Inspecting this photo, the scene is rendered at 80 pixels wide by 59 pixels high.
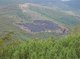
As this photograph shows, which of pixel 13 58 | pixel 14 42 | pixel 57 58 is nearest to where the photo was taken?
pixel 57 58

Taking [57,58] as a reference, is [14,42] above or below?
below

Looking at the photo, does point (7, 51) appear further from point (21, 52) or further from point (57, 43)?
point (57, 43)

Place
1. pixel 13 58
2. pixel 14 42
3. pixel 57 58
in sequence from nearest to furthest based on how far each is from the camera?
pixel 57 58 < pixel 13 58 < pixel 14 42

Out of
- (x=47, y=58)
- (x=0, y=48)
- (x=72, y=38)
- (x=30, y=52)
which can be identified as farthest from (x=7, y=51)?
(x=72, y=38)

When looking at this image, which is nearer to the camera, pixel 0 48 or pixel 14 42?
pixel 0 48

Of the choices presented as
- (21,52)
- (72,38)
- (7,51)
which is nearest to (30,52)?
(21,52)

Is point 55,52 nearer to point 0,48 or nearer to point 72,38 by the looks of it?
point 72,38
